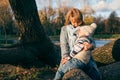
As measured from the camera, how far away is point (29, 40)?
9922mm

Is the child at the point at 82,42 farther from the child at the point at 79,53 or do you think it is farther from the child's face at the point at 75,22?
the child's face at the point at 75,22

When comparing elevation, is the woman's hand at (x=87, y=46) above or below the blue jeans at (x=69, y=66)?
above

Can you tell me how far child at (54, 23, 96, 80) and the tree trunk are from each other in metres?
3.36

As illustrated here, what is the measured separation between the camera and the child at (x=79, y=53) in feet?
20.6

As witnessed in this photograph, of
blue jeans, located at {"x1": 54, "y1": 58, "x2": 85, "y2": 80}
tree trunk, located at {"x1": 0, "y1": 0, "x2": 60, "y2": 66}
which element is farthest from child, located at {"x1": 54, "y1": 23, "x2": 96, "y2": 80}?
tree trunk, located at {"x1": 0, "y1": 0, "x2": 60, "y2": 66}

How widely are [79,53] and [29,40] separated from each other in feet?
12.3

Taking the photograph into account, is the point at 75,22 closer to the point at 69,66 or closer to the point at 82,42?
the point at 82,42

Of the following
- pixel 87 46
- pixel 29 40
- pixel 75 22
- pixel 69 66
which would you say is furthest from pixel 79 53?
pixel 29 40

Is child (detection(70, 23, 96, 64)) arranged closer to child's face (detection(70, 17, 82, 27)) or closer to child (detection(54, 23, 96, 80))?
child (detection(54, 23, 96, 80))

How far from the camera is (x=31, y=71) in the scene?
9320 millimetres

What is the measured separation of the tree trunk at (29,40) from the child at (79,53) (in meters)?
3.36

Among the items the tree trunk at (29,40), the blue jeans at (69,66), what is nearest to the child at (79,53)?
the blue jeans at (69,66)

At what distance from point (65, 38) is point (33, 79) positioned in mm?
2292

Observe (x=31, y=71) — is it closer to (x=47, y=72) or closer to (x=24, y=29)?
(x=47, y=72)
